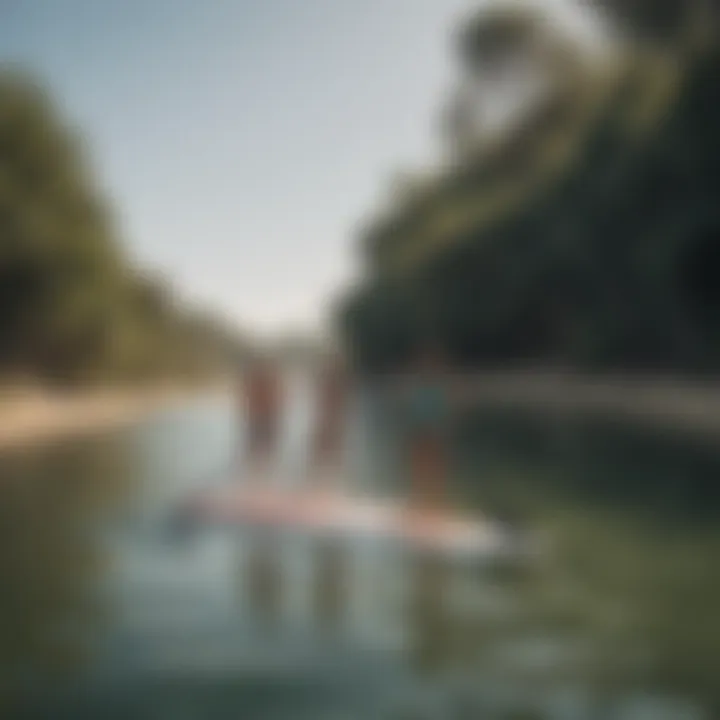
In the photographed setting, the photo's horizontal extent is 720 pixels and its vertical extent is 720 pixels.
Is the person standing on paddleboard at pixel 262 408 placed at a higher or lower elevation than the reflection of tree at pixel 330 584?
higher

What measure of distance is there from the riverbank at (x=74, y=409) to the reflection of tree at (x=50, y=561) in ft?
11.2

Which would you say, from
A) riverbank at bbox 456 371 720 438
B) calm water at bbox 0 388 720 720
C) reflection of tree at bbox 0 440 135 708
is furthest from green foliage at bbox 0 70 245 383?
calm water at bbox 0 388 720 720

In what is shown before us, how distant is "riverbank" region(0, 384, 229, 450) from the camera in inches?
757

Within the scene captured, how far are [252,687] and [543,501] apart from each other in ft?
21.6

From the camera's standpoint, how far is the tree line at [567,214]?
19.8 m

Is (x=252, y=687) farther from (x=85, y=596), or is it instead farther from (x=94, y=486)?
(x=94, y=486)

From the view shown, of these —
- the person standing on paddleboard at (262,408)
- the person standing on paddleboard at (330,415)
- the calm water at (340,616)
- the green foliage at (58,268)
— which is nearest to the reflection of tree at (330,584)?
the calm water at (340,616)

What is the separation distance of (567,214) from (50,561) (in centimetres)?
1963

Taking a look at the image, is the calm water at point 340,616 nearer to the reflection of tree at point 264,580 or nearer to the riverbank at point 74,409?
the reflection of tree at point 264,580

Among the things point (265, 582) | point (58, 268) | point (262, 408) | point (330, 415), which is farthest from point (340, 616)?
point (58, 268)

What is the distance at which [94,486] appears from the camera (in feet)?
40.2

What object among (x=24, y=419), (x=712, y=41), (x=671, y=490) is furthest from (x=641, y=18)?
(x=24, y=419)

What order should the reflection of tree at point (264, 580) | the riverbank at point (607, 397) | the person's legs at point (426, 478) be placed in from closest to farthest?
the reflection of tree at point (264, 580) < the person's legs at point (426, 478) < the riverbank at point (607, 397)

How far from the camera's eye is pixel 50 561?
8.30 meters
